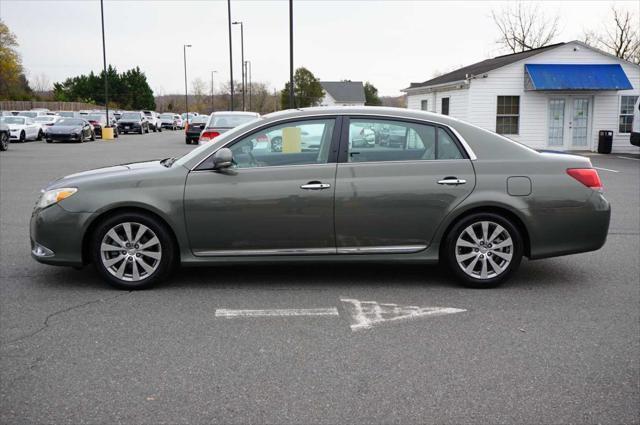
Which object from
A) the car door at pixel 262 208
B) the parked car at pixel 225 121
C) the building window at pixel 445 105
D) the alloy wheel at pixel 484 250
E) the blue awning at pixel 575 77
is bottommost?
the alloy wheel at pixel 484 250

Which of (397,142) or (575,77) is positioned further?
(575,77)

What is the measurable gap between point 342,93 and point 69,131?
6422 centimetres

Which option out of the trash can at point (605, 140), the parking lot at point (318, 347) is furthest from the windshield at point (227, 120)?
the trash can at point (605, 140)

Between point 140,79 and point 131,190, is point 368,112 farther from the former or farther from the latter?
point 140,79

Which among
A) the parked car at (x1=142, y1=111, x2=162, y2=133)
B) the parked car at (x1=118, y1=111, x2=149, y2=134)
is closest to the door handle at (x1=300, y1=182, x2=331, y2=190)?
the parked car at (x1=118, y1=111, x2=149, y2=134)

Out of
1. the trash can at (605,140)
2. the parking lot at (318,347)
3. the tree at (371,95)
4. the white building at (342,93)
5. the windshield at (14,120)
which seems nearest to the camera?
the parking lot at (318,347)

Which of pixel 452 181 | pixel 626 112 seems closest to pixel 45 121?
pixel 626 112

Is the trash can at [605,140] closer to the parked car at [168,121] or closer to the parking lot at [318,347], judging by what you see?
the parking lot at [318,347]

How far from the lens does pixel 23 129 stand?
113ft

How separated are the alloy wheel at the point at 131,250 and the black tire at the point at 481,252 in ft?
8.55

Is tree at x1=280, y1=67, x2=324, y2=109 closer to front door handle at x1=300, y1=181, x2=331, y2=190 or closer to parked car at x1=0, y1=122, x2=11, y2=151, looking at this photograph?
parked car at x1=0, y1=122, x2=11, y2=151

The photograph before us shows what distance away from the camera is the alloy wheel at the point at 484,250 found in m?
5.90

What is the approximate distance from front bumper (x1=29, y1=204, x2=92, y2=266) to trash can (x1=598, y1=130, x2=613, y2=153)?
25.3 meters

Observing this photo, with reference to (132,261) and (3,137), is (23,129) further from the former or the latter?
(132,261)
